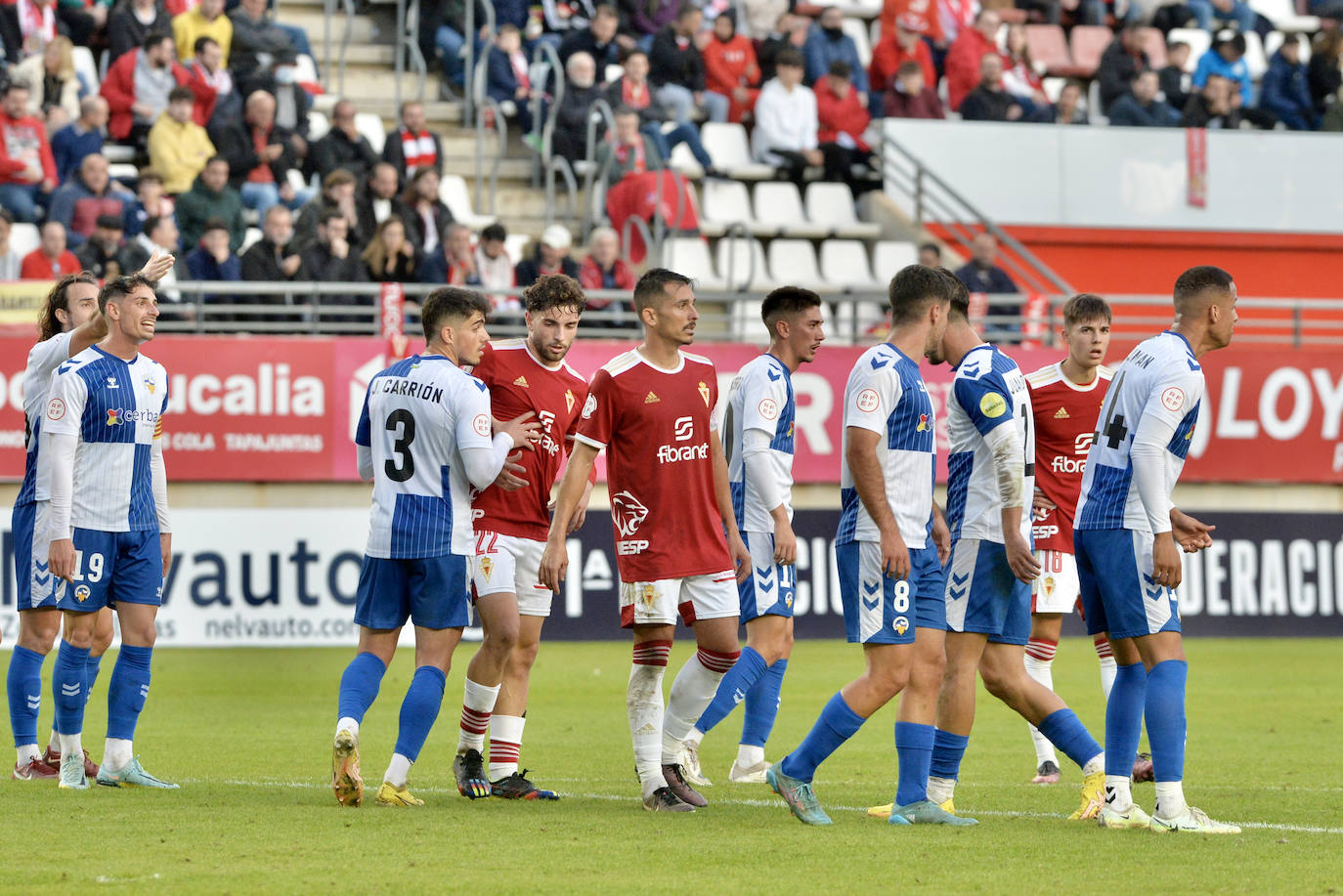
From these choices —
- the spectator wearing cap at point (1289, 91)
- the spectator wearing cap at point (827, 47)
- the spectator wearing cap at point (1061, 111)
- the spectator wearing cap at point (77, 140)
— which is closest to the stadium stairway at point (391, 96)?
the spectator wearing cap at point (77, 140)

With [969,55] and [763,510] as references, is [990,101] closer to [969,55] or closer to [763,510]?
[969,55]

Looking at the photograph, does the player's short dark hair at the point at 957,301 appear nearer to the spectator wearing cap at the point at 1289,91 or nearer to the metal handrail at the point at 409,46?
the metal handrail at the point at 409,46

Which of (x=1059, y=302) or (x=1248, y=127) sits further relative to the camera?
(x=1248, y=127)

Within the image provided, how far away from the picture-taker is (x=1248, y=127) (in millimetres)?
27031

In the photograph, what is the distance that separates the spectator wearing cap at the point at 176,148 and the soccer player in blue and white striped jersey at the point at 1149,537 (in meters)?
A: 15.0

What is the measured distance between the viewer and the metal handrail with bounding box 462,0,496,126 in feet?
78.8

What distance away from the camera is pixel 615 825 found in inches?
315

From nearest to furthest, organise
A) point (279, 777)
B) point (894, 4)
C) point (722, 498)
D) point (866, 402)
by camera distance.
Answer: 1. point (866, 402)
2. point (722, 498)
3. point (279, 777)
4. point (894, 4)

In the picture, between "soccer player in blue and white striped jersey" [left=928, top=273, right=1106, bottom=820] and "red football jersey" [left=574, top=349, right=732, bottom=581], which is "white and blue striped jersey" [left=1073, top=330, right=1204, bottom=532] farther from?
"red football jersey" [left=574, top=349, right=732, bottom=581]

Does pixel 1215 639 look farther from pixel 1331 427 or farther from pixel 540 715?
pixel 540 715

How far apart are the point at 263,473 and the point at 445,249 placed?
11.8 ft

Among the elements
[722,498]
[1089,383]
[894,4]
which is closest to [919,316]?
[722,498]

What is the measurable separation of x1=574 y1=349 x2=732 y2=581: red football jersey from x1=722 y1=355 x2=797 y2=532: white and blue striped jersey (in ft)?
0.90

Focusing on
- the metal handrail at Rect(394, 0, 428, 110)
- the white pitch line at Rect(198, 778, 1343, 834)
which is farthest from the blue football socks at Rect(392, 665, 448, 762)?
the metal handrail at Rect(394, 0, 428, 110)
